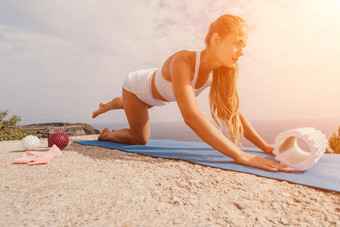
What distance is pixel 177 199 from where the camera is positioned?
1515 millimetres

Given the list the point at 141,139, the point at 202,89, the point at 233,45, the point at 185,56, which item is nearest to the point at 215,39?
the point at 233,45

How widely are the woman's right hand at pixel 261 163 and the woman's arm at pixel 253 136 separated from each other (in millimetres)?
907

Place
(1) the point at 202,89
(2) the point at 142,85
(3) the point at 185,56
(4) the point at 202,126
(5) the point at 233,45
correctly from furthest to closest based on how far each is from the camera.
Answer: (2) the point at 142,85, (1) the point at 202,89, (3) the point at 185,56, (5) the point at 233,45, (4) the point at 202,126

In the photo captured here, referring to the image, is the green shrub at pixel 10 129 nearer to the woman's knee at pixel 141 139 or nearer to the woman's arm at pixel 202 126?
the woman's knee at pixel 141 139

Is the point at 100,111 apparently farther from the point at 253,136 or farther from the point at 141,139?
the point at 253,136

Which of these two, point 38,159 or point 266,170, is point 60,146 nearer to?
point 38,159

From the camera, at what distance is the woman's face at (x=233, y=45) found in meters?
2.55

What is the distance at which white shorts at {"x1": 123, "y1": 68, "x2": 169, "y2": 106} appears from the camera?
11.9 ft

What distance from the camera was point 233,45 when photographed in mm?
2566

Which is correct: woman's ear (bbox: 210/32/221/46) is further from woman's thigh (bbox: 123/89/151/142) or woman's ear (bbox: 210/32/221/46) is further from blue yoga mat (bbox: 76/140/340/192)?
woman's thigh (bbox: 123/89/151/142)

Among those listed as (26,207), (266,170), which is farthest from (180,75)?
(26,207)

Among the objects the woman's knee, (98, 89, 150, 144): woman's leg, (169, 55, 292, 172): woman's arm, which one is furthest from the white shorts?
(169, 55, 292, 172): woman's arm

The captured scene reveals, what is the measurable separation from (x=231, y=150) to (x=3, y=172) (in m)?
2.54

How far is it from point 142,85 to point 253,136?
2029 millimetres
